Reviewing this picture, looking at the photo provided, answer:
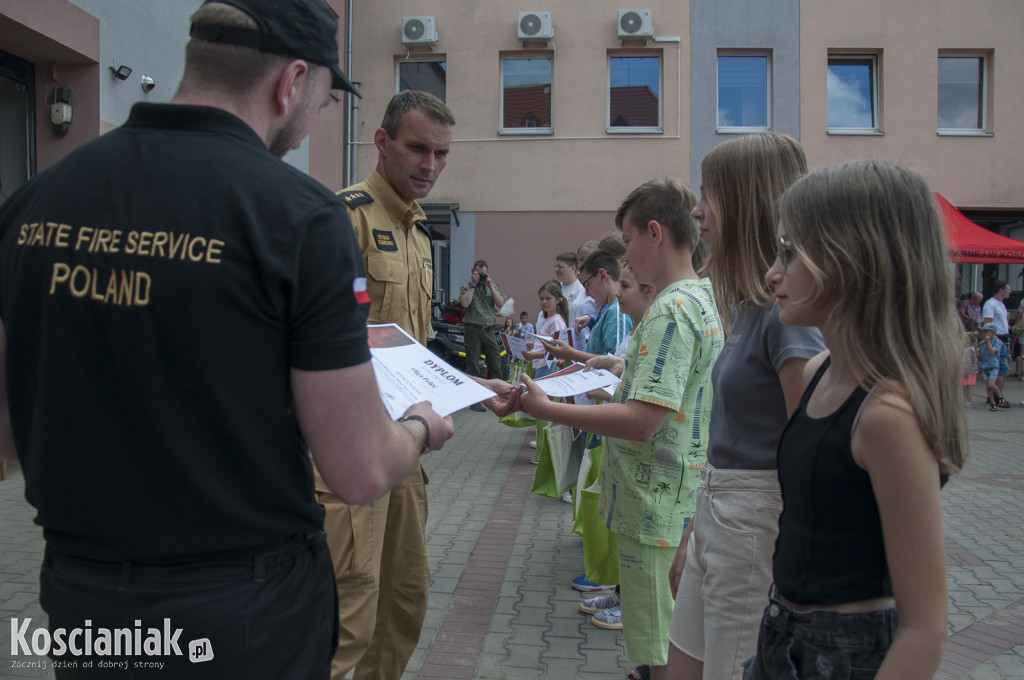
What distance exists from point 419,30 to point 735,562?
1592cm

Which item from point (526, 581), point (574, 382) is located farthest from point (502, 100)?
point (574, 382)

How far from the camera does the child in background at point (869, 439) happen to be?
1.24 metres

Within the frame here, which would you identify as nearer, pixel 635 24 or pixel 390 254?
pixel 390 254

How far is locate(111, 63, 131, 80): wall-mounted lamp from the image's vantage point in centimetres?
709

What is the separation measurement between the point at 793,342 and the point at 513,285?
1470 centimetres

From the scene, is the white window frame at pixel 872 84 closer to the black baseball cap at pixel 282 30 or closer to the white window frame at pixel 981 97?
the white window frame at pixel 981 97

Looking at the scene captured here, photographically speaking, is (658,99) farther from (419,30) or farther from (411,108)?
(411,108)

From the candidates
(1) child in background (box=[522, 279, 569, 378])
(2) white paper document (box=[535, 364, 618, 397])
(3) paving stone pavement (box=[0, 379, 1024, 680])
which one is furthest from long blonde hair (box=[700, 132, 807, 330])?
(1) child in background (box=[522, 279, 569, 378])

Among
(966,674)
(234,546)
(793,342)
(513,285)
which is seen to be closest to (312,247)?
(234,546)

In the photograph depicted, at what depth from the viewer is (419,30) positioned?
15914mm

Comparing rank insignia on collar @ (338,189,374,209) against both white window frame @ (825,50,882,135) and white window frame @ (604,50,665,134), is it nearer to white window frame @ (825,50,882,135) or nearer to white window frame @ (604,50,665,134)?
white window frame @ (604,50,665,134)

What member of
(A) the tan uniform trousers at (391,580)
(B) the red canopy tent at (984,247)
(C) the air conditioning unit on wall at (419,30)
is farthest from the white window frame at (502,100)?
(A) the tan uniform trousers at (391,580)

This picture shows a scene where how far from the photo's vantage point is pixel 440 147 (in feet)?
9.33

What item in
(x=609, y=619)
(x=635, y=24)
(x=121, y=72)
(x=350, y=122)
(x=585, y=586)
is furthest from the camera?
(x=350, y=122)
